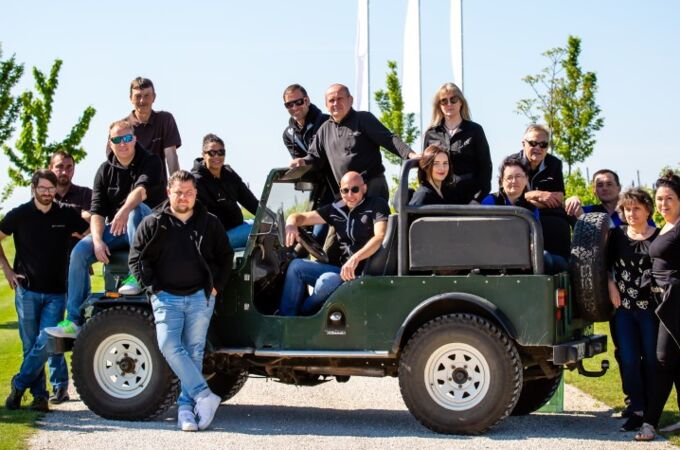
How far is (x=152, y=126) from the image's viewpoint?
33.8ft

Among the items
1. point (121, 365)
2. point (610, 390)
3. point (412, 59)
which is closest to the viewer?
point (121, 365)

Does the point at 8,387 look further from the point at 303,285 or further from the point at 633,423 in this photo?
the point at 633,423

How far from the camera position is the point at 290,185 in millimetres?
9320

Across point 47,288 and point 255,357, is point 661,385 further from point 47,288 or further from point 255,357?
point 47,288

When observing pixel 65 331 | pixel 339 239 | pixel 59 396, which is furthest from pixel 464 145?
pixel 59 396

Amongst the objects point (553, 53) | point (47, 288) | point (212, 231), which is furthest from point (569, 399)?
point (553, 53)

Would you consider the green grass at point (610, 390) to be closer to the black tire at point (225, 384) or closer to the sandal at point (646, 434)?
the sandal at point (646, 434)

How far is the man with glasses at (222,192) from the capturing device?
367 inches

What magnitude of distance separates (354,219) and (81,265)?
2.31 metres

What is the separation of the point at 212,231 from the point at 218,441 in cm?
161

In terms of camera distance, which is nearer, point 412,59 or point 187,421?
point 187,421

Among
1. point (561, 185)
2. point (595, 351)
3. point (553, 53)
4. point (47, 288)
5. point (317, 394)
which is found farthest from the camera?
point (553, 53)

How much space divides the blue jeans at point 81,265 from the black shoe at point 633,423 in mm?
A: 3999

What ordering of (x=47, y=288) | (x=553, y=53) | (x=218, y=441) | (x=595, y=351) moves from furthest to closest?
(x=553, y=53), (x=47, y=288), (x=595, y=351), (x=218, y=441)
